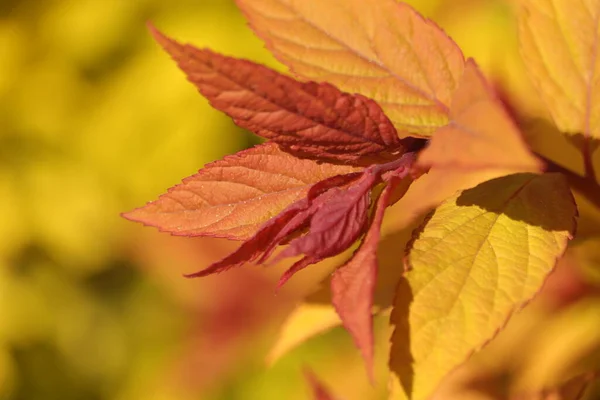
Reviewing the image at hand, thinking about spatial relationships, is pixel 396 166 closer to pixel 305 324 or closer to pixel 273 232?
pixel 273 232

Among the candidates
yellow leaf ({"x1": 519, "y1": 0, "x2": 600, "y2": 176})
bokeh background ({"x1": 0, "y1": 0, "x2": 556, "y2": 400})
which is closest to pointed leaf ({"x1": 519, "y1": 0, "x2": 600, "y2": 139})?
yellow leaf ({"x1": 519, "y1": 0, "x2": 600, "y2": 176})

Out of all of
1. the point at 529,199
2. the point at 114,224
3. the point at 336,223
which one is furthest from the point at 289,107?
the point at 114,224

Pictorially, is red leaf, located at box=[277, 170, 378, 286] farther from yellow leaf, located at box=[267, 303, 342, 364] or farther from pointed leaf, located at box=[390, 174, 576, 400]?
yellow leaf, located at box=[267, 303, 342, 364]

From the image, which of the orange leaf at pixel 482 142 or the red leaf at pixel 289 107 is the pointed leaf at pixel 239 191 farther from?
the orange leaf at pixel 482 142

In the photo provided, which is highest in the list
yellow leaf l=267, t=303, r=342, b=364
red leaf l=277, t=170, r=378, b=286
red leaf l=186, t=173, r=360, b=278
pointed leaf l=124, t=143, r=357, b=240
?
pointed leaf l=124, t=143, r=357, b=240

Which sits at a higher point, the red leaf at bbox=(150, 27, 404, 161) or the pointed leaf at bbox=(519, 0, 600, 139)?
the red leaf at bbox=(150, 27, 404, 161)

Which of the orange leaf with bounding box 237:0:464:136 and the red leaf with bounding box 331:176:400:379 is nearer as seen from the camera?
the red leaf with bounding box 331:176:400:379

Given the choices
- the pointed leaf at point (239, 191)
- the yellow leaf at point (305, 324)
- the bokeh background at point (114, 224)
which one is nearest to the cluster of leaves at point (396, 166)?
the pointed leaf at point (239, 191)
